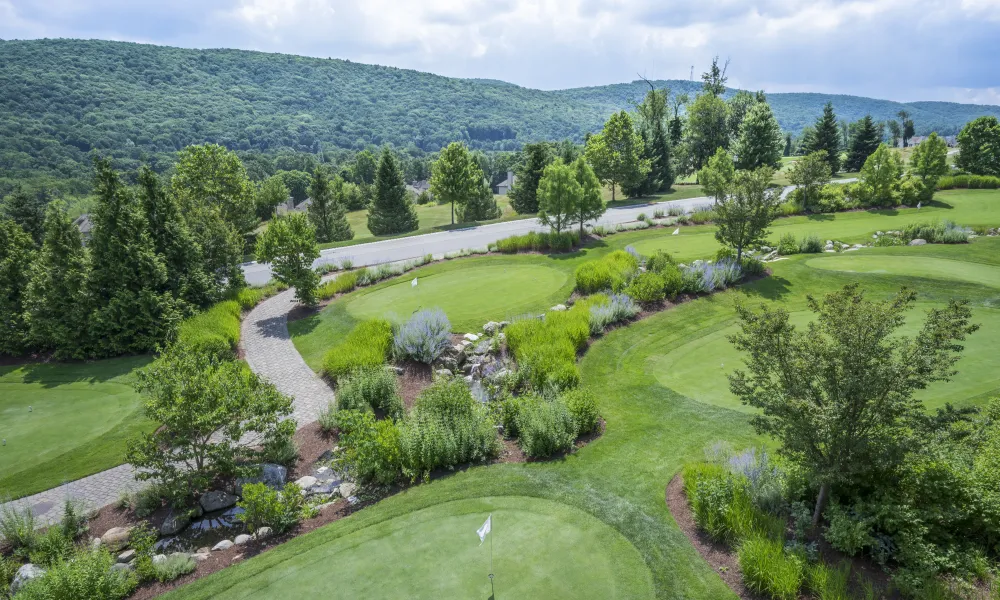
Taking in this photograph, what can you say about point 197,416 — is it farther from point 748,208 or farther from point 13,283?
point 748,208

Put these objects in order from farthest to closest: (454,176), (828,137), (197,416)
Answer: (828,137) < (454,176) < (197,416)

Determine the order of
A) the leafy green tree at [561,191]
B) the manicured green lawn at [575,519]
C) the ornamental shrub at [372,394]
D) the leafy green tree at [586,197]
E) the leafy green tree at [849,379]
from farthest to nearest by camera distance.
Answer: the leafy green tree at [586,197], the leafy green tree at [561,191], the ornamental shrub at [372,394], the manicured green lawn at [575,519], the leafy green tree at [849,379]

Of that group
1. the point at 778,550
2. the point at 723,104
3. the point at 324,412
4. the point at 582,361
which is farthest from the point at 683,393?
the point at 723,104

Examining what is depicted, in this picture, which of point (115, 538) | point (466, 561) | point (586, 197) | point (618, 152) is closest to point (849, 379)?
point (466, 561)

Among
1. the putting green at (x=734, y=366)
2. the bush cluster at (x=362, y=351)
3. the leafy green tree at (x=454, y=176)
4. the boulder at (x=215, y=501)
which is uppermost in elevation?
A: the leafy green tree at (x=454, y=176)

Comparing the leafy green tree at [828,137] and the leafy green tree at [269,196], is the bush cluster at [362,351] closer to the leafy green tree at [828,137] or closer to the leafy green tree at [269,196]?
the leafy green tree at [269,196]

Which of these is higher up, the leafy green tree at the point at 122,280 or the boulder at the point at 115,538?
the leafy green tree at the point at 122,280

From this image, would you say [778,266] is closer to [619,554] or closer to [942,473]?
[942,473]

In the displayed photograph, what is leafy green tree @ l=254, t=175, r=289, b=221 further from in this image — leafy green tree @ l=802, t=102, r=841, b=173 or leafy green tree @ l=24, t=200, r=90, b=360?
leafy green tree @ l=802, t=102, r=841, b=173

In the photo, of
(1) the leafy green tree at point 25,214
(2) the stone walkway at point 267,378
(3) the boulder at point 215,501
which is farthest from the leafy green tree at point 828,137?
(1) the leafy green tree at point 25,214
